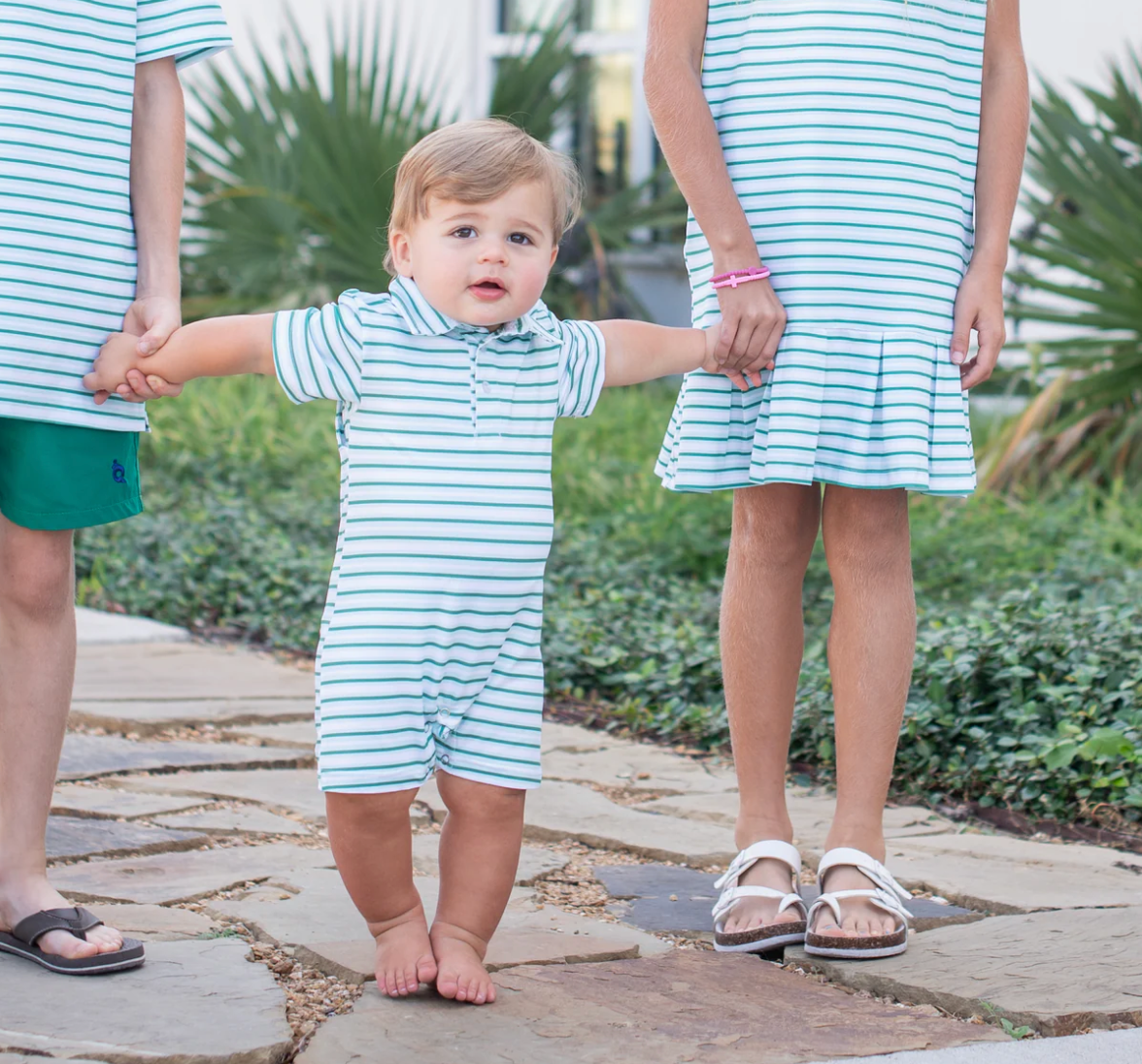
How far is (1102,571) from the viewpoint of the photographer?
419 centimetres

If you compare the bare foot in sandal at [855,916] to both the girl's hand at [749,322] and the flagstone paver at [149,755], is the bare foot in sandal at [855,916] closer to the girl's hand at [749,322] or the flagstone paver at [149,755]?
the girl's hand at [749,322]

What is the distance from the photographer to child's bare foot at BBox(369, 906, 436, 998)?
181cm

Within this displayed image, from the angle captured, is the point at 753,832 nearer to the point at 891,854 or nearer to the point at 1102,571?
the point at 891,854

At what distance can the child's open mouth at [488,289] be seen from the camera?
1.82 meters

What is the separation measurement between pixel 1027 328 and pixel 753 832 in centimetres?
525

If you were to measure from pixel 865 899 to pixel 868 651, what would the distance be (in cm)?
34

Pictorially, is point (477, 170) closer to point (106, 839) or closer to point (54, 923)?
point (54, 923)

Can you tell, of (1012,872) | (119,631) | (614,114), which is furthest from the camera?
(614,114)

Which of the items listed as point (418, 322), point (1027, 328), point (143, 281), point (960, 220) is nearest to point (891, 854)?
point (960, 220)

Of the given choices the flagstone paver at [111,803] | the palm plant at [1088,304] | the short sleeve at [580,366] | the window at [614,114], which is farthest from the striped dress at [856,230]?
the window at [614,114]

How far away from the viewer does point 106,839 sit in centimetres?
248

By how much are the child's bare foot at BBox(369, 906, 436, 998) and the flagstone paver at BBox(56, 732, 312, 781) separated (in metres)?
1.24

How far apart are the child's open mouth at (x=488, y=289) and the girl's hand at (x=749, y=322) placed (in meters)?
0.39

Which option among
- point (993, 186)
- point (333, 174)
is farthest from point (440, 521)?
point (333, 174)
